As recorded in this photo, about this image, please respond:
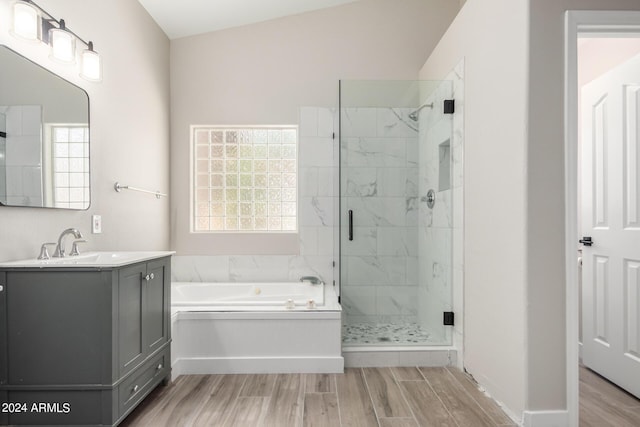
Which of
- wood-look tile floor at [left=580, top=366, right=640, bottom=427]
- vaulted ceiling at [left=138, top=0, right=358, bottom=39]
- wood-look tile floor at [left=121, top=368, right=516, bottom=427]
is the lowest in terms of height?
wood-look tile floor at [left=580, top=366, right=640, bottom=427]

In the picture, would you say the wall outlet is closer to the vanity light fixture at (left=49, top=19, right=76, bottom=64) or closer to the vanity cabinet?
the vanity cabinet

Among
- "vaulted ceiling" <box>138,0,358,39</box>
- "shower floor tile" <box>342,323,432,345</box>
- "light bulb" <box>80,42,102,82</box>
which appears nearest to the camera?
"light bulb" <box>80,42,102,82</box>

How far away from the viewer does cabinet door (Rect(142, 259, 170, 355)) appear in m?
2.11

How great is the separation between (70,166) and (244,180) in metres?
1.76

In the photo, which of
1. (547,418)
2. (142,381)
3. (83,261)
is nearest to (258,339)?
(142,381)

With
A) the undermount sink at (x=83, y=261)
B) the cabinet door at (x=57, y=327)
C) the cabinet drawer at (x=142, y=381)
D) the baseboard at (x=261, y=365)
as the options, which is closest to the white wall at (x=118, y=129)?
the undermount sink at (x=83, y=261)

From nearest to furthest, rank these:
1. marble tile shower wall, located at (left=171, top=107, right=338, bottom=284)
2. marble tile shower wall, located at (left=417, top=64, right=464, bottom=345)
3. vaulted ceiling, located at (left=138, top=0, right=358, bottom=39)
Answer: marble tile shower wall, located at (left=417, top=64, right=464, bottom=345) < vaulted ceiling, located at (left=138, top=0, right=358, bottom=39) < marble tile shower wall, located at (left=171, top=107, right=338, bottom=284)

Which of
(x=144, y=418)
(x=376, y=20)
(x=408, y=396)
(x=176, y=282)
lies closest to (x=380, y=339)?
(x=408, y=396)

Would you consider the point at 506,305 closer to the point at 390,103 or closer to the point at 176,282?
the point at 390,103

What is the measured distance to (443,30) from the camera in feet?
12.5

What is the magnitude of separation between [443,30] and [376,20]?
63cm

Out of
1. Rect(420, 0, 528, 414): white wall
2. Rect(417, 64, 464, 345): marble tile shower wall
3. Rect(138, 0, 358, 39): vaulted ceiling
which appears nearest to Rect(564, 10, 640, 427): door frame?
Rect(420, 0, 528, 414): white wall

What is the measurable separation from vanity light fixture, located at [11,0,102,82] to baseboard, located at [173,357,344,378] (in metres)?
1.83

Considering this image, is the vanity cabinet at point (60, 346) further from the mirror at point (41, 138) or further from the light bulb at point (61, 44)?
the light bulb at point (61, 44)
